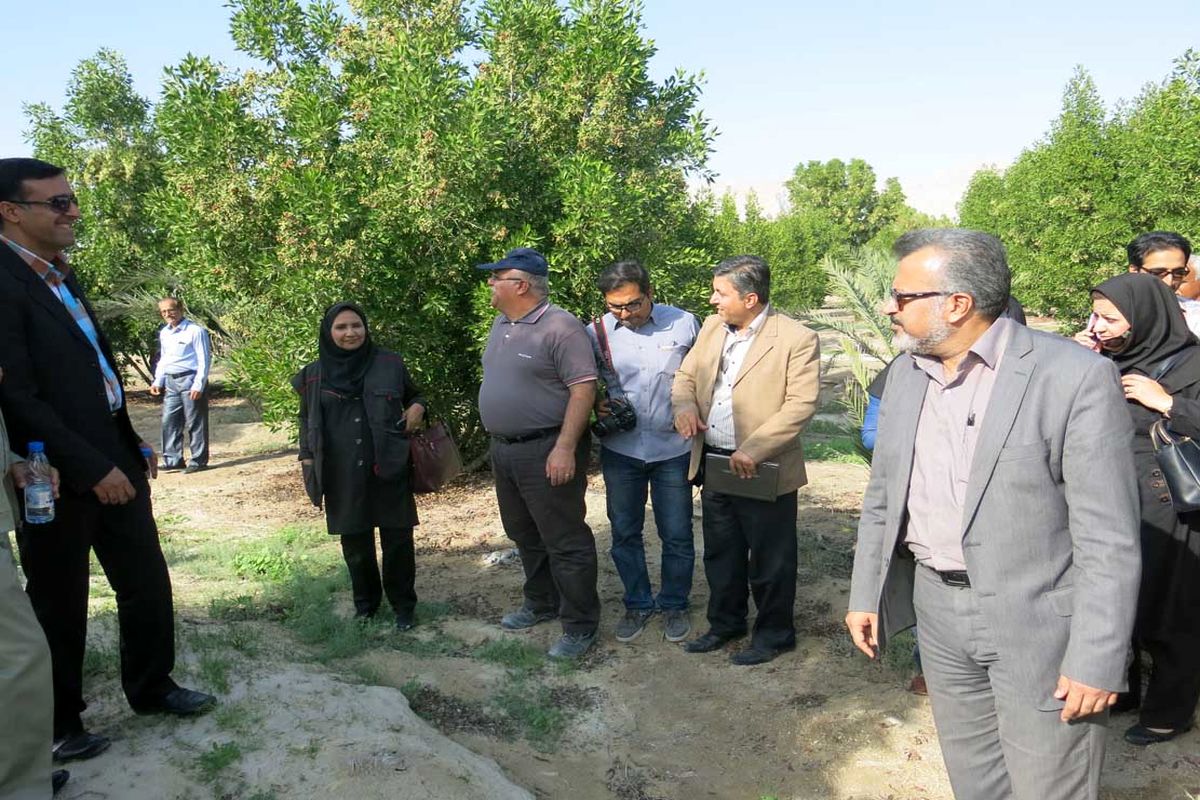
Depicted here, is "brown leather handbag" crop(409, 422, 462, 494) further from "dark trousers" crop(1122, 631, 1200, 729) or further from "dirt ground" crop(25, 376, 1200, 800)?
"dark trousers" crop(1122, 631, 1200, 729)

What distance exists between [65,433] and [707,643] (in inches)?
132

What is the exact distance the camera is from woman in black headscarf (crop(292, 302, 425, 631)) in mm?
4902

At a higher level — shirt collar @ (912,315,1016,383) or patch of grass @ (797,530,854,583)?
shirt collar @ (912,315,1016,383)

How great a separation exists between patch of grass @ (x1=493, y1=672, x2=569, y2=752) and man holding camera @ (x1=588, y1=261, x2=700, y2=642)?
0.74m

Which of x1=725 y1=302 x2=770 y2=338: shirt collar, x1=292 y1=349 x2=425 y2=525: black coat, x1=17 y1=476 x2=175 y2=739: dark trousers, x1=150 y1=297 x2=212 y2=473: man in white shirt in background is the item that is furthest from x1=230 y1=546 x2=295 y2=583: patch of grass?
x1=150 y1=297 x2=212 y2=473: man in white shirt in background

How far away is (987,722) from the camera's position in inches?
101

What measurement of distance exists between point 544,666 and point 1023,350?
10.9 ft

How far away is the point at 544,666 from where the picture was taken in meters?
4.90

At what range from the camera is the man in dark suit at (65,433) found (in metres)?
2.99

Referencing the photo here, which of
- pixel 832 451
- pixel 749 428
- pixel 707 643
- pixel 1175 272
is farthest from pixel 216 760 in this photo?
pixel 832 451

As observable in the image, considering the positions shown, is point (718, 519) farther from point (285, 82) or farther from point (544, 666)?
point (285, 82)

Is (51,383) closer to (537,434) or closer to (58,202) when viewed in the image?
(58,202)

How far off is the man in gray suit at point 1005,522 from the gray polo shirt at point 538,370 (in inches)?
88.5

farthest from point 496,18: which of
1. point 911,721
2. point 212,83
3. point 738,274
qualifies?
point 911,721
